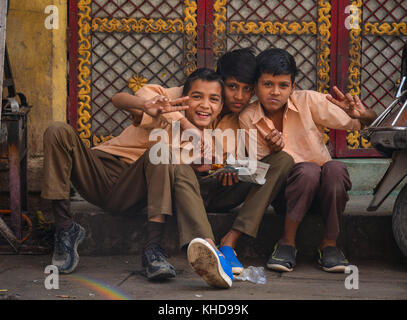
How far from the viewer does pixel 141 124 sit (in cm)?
343

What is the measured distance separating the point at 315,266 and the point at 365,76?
1.97 m

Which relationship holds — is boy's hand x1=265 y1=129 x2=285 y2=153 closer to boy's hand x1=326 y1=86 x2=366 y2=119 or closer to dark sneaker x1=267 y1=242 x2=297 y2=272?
boy's hand x1=326 y1=86 x2=366 y2=119

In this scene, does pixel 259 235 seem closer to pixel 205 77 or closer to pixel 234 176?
pixel 234 176

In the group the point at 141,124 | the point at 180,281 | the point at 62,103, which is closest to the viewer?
the point at 180,281

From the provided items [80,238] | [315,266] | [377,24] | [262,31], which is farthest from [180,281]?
[377,24]

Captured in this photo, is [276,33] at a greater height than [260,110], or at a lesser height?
greater

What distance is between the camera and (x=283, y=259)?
3346 mm

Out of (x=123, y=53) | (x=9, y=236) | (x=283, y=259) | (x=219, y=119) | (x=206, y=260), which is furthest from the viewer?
(x=123, y=53)

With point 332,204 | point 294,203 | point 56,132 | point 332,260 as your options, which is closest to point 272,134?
point 294,203

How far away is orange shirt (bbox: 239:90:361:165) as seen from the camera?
3.57 metres

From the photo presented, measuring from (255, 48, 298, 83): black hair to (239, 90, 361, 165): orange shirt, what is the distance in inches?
7.2

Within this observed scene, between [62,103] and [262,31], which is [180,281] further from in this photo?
[262,31]

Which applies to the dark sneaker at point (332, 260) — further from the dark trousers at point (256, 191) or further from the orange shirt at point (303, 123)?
the orange shirt at point (303, 123)

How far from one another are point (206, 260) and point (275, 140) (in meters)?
0.95
